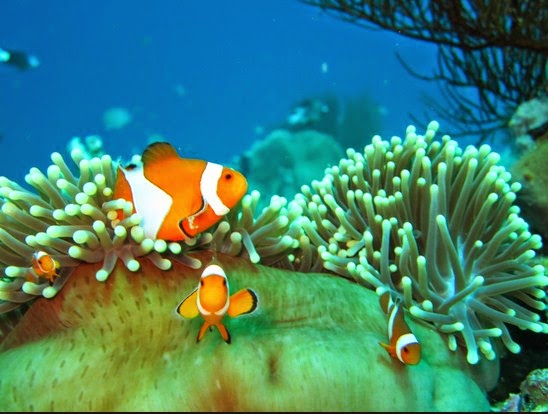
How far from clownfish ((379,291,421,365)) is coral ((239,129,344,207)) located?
8491mm

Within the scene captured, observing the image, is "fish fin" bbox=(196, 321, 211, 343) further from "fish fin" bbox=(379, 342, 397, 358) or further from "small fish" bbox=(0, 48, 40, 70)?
"small fish" bbox=(0, 48, 40, 70)

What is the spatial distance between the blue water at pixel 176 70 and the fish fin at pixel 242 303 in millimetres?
41304

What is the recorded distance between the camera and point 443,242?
203cm

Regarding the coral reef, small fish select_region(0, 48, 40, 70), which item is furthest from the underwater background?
the coral reef

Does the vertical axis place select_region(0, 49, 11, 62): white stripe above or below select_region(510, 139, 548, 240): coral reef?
above

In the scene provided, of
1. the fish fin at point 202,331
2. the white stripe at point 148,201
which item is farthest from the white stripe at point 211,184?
the fish fin at point 202,331

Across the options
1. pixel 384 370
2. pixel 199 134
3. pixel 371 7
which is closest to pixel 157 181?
pixel 384 370

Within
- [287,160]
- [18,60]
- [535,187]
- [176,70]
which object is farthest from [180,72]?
[535,187]

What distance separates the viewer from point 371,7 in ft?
13.7

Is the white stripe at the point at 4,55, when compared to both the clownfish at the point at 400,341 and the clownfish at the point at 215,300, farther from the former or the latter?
the clownfish at the point at 400,341

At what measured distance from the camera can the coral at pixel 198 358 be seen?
155 centimetres

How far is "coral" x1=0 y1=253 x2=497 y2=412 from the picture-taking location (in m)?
1.55

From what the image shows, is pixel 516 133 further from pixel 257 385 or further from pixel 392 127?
pixel 392 127

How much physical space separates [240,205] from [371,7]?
2.82 meters
